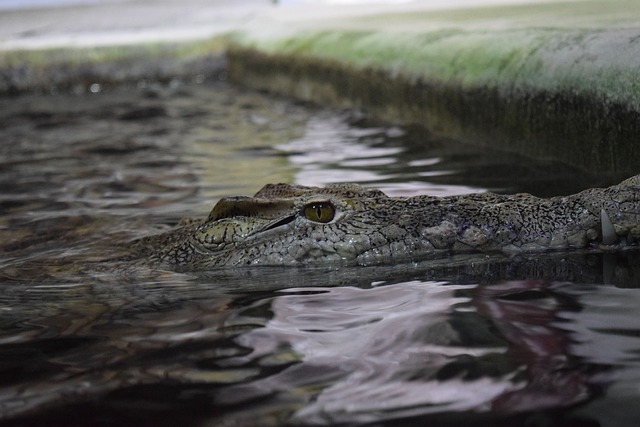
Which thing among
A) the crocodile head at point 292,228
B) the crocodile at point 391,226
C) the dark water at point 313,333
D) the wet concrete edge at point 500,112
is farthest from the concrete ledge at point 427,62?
the crocodile head at point 292,228

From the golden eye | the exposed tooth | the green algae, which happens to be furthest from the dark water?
the green algae

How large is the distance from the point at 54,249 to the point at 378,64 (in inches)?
141

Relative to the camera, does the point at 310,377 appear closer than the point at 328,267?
Yes

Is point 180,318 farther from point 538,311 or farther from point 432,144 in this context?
point 432,144

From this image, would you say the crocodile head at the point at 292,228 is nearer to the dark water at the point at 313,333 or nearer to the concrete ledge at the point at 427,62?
the dark water at the point at 313,333

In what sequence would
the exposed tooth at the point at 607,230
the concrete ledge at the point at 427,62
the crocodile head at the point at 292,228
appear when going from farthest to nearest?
the concrete ledge at the point at 427,62, the crocodile head at the point at 292,228, the exposed tooth at the point at 607,230

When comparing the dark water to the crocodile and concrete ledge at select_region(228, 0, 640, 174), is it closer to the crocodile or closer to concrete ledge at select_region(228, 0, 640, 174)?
the crocodile

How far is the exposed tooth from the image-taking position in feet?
9.66

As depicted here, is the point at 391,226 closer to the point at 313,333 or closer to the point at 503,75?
the point at 313,333

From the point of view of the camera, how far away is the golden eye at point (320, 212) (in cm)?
318

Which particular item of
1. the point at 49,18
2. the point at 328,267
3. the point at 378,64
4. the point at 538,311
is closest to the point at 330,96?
the point at 378,64

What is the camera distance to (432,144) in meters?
5.69

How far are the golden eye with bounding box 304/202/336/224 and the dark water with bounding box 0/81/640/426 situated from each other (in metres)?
0.17

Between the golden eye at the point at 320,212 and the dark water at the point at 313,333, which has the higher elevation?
the golden eye at the point at 320,212
